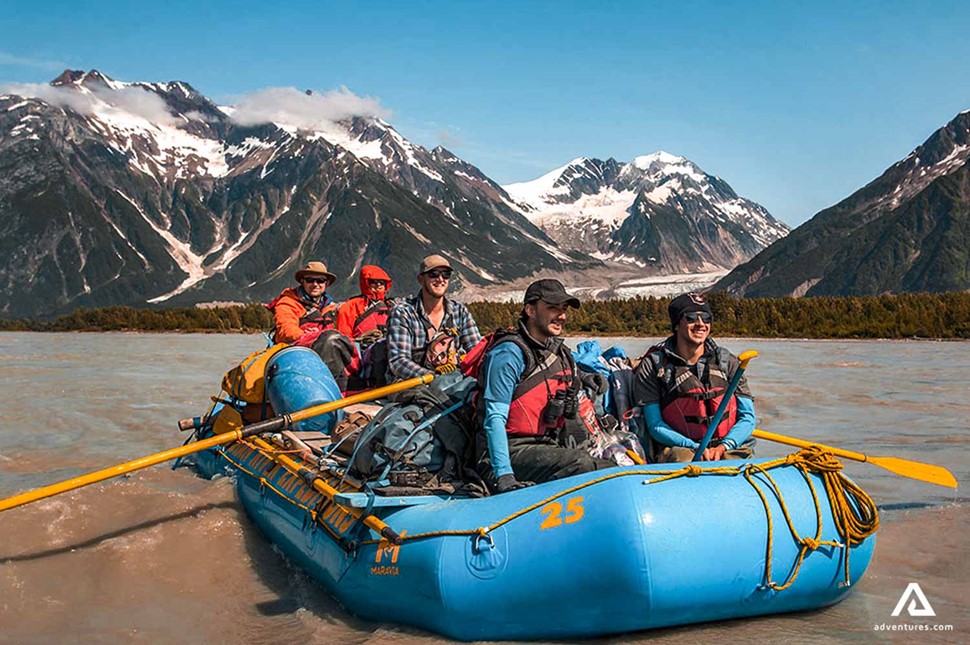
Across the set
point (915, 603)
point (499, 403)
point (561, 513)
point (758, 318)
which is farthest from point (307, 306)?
point (758, 318)

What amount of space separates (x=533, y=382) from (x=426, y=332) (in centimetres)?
290

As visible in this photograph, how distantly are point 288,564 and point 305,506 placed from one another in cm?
64

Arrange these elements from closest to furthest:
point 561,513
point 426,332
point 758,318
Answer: point 561,513 → point 426,332 → point 758,318

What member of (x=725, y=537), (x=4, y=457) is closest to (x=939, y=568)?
(x=725, y=537)

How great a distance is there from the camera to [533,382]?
205 inches

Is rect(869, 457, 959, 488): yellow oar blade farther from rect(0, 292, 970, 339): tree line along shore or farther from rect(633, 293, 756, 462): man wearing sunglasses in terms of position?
rect(0, 292, 970, 339): tree line along shore

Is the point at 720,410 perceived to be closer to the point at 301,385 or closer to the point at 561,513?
the point at 561,513

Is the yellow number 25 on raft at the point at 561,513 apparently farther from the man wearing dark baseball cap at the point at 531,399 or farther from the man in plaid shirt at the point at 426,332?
the man in plaid shirt at the point at 426,332

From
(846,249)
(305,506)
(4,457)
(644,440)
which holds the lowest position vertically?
(4,457)

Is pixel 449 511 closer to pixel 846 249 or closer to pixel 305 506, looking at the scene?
pixel 305 506

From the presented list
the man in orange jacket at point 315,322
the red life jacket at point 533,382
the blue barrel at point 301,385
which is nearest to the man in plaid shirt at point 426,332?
the blue barrel at point 301,385

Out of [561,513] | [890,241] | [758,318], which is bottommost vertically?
[561,513]

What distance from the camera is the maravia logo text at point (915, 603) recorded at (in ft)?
16.5

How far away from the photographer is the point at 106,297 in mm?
171000
